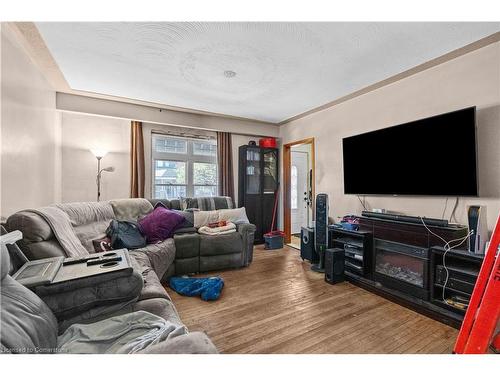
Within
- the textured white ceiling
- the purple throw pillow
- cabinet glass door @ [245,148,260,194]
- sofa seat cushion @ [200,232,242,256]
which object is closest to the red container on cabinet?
cabinet glass door @ [245,148,260,194]

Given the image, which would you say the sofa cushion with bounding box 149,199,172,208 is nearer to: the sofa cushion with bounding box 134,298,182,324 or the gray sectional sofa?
the gray sectional sofa

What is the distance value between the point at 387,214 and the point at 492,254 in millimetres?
1116

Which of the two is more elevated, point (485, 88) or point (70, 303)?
point (485, 88)

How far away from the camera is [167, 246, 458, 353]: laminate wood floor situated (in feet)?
5.32

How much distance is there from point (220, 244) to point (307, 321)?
1.50 m

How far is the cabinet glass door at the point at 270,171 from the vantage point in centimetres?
470

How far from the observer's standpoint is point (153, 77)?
2.64 m

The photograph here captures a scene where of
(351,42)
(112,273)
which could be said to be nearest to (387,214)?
(351,42)

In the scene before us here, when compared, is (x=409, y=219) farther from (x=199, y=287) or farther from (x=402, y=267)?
(x=199, y=287)

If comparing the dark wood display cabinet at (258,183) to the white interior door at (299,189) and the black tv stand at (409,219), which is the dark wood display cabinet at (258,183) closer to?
the white interior door at (299,189)

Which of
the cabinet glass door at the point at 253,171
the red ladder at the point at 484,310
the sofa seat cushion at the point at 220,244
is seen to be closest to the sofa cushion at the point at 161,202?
the sofa seat cushion at the point at 220,244

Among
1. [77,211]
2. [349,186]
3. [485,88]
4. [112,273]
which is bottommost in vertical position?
[112,273]

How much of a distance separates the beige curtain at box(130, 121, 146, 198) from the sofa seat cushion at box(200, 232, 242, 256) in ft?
4.98

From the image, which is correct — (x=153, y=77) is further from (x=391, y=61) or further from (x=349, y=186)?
(x=349, y=186)
